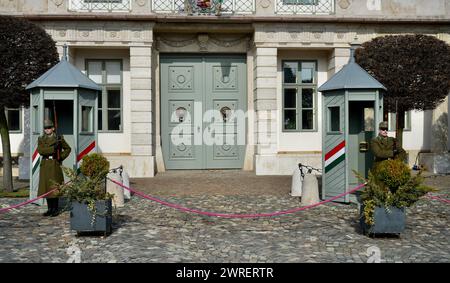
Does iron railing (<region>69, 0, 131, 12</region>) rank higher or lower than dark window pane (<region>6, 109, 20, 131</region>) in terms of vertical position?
higher

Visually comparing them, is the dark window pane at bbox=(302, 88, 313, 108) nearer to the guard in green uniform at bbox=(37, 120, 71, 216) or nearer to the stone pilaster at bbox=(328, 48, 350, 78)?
the stone pilaster at bbox=(328, 48, 350, 78)

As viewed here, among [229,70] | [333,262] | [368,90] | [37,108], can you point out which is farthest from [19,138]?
[333,262]

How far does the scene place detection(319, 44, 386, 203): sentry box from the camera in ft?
29.9

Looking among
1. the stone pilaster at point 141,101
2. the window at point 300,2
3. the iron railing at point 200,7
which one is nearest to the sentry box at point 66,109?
the stone pilaster at point 141,101

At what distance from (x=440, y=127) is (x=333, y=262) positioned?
11.3 metres

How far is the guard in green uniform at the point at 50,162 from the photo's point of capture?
8109 millimetres

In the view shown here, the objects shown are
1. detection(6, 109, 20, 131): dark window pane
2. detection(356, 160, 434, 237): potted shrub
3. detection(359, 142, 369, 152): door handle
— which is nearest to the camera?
detection(356, 160, 434, 237): potted shrub

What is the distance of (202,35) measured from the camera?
580 inches

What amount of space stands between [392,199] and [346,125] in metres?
3.16

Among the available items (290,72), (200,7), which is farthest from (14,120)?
(290,72)

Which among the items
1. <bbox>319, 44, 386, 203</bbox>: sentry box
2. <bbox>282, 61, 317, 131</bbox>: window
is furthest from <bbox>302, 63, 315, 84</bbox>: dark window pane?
<bbox>319, 44, 386, 203</bbox>: sentry box

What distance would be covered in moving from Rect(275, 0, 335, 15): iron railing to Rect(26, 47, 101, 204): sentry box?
24.0ft

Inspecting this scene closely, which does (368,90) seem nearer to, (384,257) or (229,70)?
(384,257)

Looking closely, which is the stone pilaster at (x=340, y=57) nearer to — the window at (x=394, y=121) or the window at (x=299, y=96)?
the window at (x=299, y=96)
